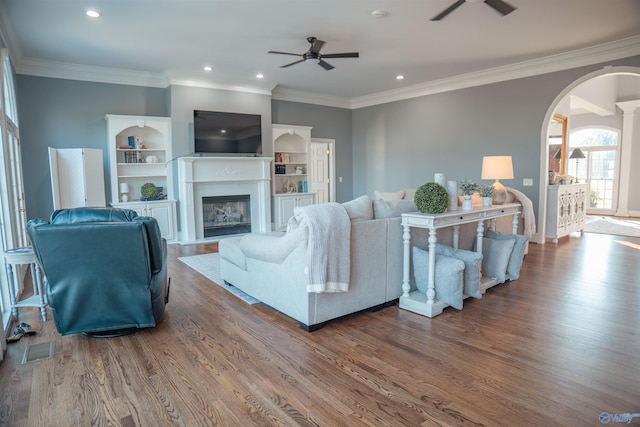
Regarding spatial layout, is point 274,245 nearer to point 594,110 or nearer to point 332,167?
point 332,167

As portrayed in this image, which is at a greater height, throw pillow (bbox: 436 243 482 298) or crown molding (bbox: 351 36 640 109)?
crown molding (bbox: 351 36 640 109)

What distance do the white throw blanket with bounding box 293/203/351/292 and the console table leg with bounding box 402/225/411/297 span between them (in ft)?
1.93

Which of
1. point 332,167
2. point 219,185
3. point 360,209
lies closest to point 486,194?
point 360,209

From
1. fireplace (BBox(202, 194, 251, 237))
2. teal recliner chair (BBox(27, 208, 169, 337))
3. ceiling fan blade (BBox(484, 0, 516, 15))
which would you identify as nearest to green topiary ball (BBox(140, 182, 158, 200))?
fireplace (BBox(202, 194, 251, 237))

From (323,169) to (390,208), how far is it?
Answer: 5975 millimetres

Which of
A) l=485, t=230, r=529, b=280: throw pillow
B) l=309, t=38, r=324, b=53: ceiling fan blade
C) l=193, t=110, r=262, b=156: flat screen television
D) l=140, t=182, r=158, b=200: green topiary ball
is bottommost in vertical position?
l=485, t=230, r=529, b=280: throw pillow

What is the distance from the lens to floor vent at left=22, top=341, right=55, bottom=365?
260cm

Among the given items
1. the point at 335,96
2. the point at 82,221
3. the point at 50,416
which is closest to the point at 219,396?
the point at 50,416

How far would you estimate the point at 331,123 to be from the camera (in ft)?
30.2

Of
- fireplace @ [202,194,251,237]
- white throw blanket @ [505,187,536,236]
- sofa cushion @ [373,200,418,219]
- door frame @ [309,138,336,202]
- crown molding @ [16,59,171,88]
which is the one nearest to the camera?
sofa cushion @ [373,200,418,219]

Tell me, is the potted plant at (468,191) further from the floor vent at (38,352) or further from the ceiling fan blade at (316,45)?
the floor vent at (38,352)

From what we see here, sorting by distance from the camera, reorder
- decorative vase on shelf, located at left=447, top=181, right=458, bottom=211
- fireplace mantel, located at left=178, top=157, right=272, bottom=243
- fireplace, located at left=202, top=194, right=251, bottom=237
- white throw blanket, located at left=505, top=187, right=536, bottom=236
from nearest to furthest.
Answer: decorative vase on shelf, located at left=447, top=181, right=458, bottom=211, white throw blanket, located at left=505, top=187, right=536, bottom=236, fireplace mantel, located at left=178, top=157, right=272, bottom=243, fireplace, located at left=202, top=194, right=251, bottom=237

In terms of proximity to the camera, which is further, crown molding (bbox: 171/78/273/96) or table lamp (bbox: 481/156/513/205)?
crown molding (bbox: 171/78/273/96)

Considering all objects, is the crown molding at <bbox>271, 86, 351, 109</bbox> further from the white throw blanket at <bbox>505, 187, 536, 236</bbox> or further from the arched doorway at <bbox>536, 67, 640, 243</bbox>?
the white throw blanket at <bbox>505, 187, 536, 236</bbox>
